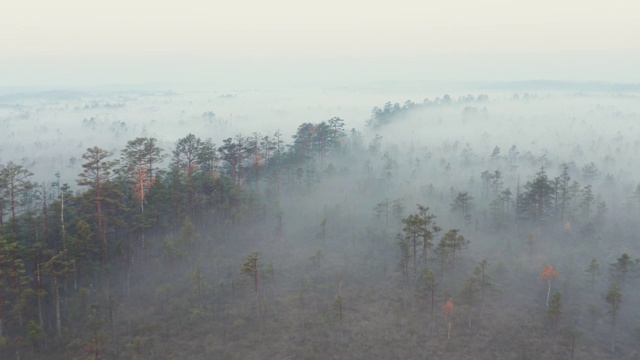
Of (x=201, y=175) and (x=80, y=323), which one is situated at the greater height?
(x=201, y=175)

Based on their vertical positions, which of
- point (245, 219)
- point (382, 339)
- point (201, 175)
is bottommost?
point (382, 339)

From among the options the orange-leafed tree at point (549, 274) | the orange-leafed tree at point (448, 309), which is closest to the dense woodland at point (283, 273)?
the orange-leafed tree at point (448, 309)

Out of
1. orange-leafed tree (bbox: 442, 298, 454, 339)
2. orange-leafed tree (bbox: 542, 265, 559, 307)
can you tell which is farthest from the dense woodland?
orange-leafed tree (bbox: 542, 265, 559, 307)

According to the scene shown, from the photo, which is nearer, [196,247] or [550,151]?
[196,247]

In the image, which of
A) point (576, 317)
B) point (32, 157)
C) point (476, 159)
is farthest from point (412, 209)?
point (32, 157)

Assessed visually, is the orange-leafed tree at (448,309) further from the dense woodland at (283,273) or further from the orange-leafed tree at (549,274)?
the orange-leafed tree at (549,274)

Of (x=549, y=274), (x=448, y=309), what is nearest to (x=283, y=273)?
(x=448, y=309)

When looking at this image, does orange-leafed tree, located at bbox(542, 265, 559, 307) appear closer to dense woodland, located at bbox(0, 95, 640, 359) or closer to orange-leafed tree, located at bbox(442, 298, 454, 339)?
dense woodland, located at bbox(0, 95, 640, 359)

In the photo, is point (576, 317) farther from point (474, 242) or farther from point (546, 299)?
point (474, 242)

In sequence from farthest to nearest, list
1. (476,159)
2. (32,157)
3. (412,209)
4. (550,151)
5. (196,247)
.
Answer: (32,157)
(550,151)
(476,159)
(412,209)
(196,247)
